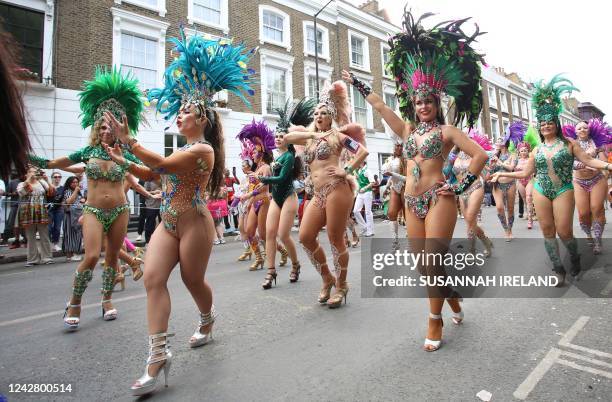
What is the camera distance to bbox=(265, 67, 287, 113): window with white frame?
1900cm

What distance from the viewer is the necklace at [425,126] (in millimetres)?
3195

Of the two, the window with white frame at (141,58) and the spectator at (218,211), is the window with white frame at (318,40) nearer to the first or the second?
the window with white frame at (141,58)

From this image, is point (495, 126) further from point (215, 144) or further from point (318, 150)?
point (215, 144)

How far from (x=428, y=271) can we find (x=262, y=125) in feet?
13.1

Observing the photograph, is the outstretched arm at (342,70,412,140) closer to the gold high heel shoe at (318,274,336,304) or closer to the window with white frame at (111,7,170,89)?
the gold high heel shoe at (318,274,336,304)

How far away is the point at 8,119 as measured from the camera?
1559 mm

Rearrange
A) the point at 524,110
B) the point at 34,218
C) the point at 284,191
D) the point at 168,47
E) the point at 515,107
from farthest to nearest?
the point at 524,110
the point at 515,107
the point at 168,47
the point at 34,218
the point at 284,191

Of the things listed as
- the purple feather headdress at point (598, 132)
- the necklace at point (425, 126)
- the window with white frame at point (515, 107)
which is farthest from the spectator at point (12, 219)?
the window with white frame at point (515, 107)

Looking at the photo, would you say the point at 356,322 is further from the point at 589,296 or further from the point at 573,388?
the point at 589,296

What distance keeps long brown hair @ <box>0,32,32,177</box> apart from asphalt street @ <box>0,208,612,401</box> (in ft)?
5.25

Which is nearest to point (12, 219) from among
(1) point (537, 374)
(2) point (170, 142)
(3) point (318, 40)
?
(2) point (170, 142)

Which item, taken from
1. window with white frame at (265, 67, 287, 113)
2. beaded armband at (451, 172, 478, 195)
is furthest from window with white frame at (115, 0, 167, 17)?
beaded armband at (451, 172, 478, 195)

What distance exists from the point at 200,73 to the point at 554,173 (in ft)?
14.5

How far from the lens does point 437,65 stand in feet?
11.0
